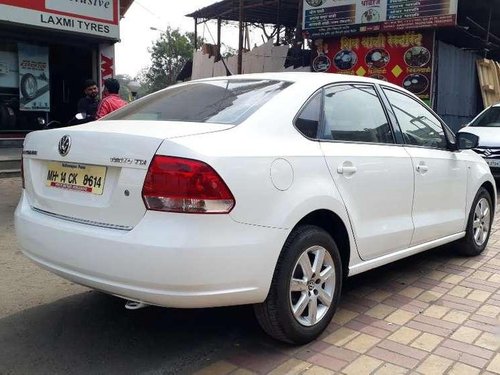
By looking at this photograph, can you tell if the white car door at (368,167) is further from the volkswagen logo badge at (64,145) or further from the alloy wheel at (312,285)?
the volkswagen logo badge at (64,145)

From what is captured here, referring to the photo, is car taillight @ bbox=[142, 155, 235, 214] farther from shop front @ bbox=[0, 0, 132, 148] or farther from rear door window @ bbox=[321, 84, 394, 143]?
shop front @ bbox=[0, 0, 132, 148]

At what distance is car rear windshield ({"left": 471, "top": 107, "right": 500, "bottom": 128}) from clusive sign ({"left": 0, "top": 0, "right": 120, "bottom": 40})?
7.64 meters

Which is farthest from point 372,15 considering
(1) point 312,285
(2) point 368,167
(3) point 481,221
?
(1) point 312,285

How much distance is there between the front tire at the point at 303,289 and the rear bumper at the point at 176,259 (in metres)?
0.12

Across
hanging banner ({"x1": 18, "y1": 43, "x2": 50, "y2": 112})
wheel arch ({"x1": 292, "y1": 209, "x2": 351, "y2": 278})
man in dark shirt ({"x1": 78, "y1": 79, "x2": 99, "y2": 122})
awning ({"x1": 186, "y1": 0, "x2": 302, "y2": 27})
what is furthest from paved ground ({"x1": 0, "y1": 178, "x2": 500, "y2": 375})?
awning ({"x1": 186, "y1": 0, "x2": 302, "y2": 27})

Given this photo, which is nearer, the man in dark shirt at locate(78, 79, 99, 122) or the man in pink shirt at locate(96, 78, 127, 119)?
the man in pink shirt at locate(96, 78, 127, 119)

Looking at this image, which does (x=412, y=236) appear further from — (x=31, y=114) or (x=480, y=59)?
(x=480, y=59)

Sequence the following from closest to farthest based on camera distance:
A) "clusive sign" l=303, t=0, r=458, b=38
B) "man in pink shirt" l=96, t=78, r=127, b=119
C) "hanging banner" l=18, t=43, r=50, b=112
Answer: "man in pink shirt" l=96, t=78, r=127, b=119, "hanging banner" l=18, t=43, r=50, b=112, "clusive sign" l=303, t=0, r=458, b=38

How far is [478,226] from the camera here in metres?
5.18

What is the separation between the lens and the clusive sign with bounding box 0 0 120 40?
31.7ft

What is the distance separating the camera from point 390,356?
10.1 ft

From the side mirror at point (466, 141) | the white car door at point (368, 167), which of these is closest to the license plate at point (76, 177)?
the white car door at point (368, 167)

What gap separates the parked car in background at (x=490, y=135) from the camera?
901 cm

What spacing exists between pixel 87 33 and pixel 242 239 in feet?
30.7
